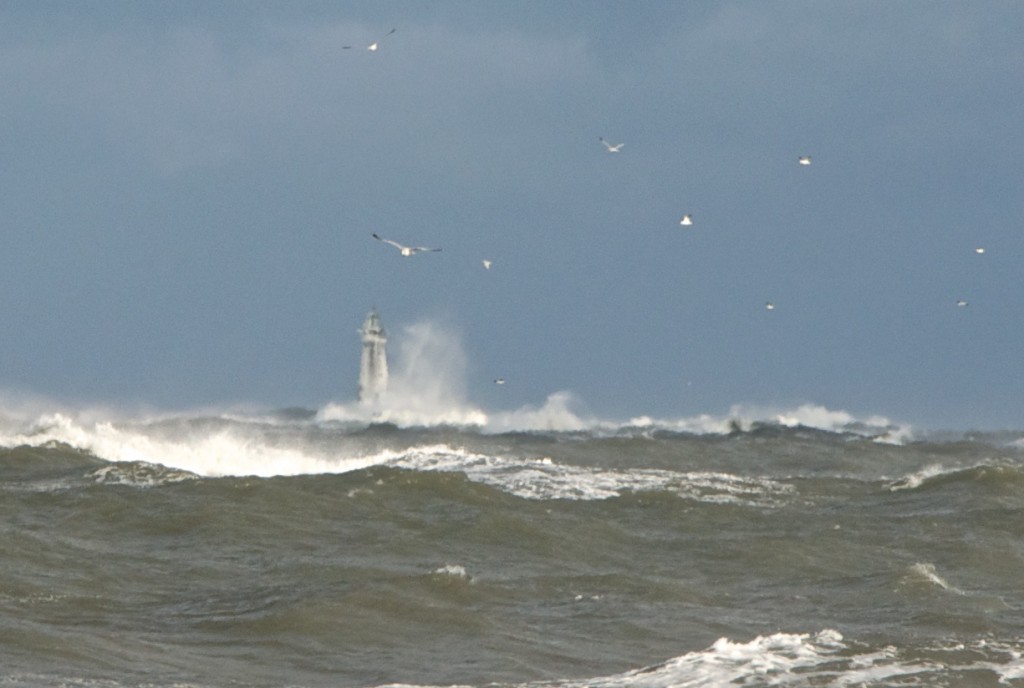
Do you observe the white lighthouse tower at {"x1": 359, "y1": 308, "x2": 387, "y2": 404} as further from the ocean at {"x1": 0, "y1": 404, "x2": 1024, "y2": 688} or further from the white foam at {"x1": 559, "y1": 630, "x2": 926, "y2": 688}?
the white foam at {"x1": 559, "y1": 630, "x2": 926, "y2": 688}

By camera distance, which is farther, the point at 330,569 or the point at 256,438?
the point at 256,438

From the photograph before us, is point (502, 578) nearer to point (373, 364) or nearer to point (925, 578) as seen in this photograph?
point (925, 578)

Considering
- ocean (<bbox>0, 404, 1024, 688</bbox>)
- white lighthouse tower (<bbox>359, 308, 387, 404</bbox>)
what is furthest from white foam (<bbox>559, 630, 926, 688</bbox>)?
white lighthouse tower (<bbox>359, 308, 387, 404</bbox>)

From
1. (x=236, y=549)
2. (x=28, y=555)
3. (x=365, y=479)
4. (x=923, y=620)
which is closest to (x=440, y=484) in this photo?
(x=365, y=479)

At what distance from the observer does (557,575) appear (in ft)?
62.1

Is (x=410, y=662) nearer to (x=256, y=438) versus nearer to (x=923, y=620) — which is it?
(x=923, y=620)

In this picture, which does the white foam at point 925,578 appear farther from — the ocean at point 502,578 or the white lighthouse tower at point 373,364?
the white lighthouse tower at point 373,364

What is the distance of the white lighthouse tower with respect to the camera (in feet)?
305

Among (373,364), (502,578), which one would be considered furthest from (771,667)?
(373,364)

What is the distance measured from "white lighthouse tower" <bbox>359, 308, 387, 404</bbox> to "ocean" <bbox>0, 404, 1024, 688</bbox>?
193 feet

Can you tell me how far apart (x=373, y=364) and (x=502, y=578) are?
75.9m

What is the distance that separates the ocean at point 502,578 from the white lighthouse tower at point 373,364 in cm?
5886

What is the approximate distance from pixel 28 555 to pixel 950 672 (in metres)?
10.9

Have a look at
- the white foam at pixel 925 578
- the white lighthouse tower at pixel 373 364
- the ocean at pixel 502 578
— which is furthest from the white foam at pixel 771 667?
the white lighthouse tower at pixel 373 364
